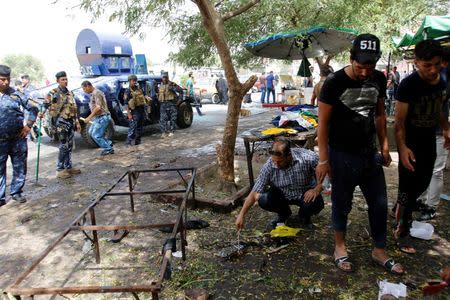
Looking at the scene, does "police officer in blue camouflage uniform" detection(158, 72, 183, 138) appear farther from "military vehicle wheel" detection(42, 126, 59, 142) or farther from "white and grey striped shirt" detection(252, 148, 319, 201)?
"white and grey striped shirt" detection(252, 148, 319, 201)

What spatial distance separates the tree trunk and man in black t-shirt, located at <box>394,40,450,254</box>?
2.05 meters

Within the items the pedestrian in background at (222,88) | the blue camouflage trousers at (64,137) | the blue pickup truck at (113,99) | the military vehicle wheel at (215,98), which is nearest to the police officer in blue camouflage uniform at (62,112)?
the blue camouflage trousers at (64,137)

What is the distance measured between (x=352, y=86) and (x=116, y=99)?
778 centimetres

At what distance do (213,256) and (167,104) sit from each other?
7183mm

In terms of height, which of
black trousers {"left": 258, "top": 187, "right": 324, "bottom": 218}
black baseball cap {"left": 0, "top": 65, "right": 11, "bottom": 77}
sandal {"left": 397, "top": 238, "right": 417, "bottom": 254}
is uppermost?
black baseball cap {"left": 0, "top": 65, "right": 11, "bottom": 77}

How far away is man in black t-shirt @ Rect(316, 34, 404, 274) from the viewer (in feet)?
8.50

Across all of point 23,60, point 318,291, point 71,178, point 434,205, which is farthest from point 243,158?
point 23,60

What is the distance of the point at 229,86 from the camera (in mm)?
4734

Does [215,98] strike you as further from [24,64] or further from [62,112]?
[24,64]

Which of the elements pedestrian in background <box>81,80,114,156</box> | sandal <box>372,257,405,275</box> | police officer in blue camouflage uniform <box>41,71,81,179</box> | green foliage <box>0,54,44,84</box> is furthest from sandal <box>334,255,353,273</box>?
green foliage <box>0,54,44,84</box>

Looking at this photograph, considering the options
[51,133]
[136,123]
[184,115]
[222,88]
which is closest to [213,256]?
[136,123]

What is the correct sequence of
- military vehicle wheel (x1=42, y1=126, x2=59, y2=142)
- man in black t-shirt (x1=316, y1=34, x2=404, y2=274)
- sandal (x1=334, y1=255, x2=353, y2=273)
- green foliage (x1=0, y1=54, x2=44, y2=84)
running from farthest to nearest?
green foliage (x1=0, y1=54, x2=44, y2=84) → military vehicle wheel (x1=42, y1=126, x2=59, y2=142) → sandal (x1=334, y1=255, x2=353, y2=273) → man in black t-shirt (x1=316, y1=34, x2=404, y2=274)

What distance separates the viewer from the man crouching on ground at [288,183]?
3.43 meters

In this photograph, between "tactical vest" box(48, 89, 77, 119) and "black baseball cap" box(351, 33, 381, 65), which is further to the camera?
"tactical vest" box(48, 89, 77, 119)
